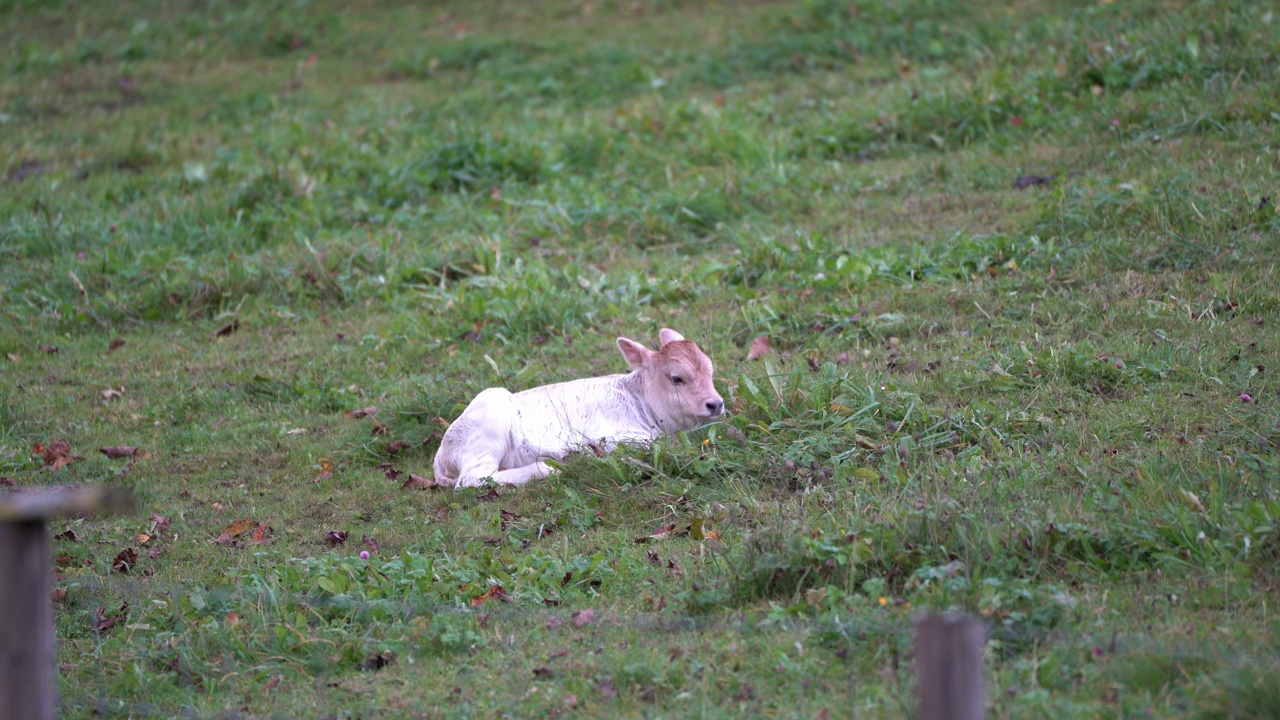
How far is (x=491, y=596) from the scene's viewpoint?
562cm

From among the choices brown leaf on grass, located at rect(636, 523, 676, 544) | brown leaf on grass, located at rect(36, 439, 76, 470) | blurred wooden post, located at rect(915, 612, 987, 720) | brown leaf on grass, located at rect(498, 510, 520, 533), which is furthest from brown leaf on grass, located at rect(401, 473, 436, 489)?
blurred wooden post, located at rect(915, 612, 987, 720)

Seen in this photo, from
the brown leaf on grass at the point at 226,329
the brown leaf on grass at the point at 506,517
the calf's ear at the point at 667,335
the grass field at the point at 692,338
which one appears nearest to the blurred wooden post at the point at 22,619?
the grass field at the point at 692,338

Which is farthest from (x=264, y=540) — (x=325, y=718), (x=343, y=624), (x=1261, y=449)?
(x=1261, y=449)

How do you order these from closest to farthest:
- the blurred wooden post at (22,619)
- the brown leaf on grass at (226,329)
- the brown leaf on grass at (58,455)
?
1. the blurred wooden post at (22,619)
2. the brown leaf on grass at (58,455)
3. the brown leaf on grass at (226,329)

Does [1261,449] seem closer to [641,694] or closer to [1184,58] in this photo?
[641,694]

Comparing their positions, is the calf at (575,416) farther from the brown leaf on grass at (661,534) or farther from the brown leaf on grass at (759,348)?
the brown leaf on grass at (661,534)

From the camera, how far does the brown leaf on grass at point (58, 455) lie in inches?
311

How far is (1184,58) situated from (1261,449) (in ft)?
23.2

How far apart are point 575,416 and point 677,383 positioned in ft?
2.34

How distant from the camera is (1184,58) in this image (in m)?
11.7

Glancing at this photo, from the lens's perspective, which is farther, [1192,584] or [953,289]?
[953,289]

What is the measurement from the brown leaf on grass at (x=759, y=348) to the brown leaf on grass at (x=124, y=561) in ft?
13.5

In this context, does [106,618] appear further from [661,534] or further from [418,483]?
[661,534]

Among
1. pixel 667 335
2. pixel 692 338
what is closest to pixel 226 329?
pixel 692 338
